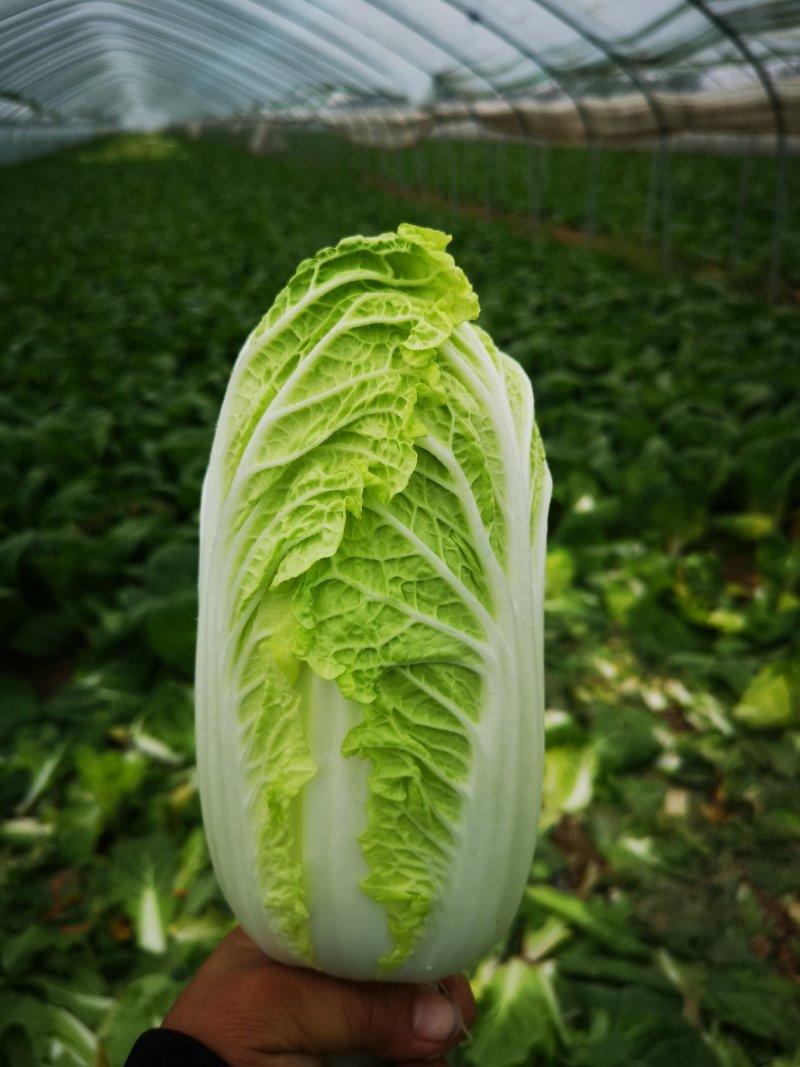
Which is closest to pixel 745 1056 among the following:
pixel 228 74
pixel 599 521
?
pixel 599 521

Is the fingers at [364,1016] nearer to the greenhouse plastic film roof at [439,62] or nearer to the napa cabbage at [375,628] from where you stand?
the napa cabbage at [375,628]

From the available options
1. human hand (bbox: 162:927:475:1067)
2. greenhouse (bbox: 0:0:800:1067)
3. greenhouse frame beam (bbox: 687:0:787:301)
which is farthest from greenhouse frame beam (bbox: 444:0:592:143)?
human hand (bbox: 162:927:475:1067)

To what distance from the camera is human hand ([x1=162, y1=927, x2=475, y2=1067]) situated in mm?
1561

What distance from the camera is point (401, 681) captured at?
1413 mm

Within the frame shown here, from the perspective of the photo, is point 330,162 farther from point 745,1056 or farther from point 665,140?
point 745,1056

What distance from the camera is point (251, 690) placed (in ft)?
4.89

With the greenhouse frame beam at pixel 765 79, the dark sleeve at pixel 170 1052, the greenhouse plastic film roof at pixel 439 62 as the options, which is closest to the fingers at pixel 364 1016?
the dark sleeve at pixel 170 1052

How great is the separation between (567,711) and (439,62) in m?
17.6

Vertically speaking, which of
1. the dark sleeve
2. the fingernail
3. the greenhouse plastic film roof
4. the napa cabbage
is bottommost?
the greenhouse plastic film roof

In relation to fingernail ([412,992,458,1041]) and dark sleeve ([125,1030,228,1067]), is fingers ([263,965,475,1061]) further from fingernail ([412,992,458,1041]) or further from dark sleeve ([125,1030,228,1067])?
dark sleeve ([125,1030,228,1067])

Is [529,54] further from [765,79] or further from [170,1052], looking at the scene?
[170,1052]

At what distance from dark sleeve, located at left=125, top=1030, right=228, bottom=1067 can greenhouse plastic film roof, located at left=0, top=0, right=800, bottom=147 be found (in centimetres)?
889

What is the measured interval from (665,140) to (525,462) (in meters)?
12.4

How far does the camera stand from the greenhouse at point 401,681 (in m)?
1.43
